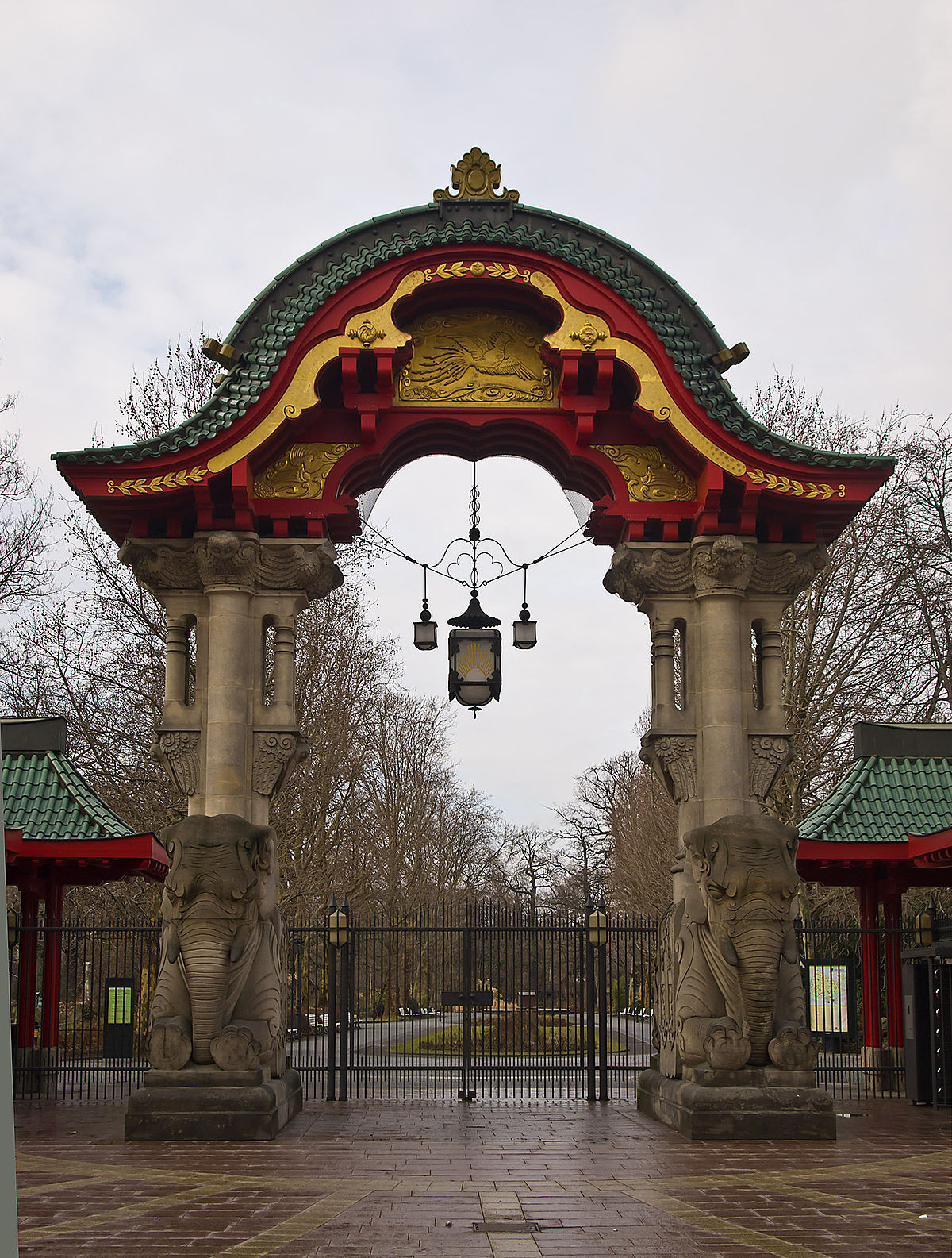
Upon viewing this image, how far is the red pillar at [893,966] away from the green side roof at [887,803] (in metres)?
1.12

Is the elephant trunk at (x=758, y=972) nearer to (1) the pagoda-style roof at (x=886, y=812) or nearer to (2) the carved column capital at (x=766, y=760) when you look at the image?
(2) the carved column capital at (x=766, y=760)

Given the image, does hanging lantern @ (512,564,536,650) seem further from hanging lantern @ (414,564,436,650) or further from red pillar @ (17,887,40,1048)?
red pillar @ (17,887,40,1048)

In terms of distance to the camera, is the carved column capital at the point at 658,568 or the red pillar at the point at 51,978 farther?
the red pillar at the point at 51,978

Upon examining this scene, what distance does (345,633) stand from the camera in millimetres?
33156

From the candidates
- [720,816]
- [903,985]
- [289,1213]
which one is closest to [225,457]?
[720,816]

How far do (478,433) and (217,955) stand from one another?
252 inches

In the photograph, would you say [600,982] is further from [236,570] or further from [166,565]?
[166,565]

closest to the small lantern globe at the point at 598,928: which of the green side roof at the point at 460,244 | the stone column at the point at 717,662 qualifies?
the stone column at the point at 717,662

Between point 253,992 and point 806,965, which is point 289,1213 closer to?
point 253,992

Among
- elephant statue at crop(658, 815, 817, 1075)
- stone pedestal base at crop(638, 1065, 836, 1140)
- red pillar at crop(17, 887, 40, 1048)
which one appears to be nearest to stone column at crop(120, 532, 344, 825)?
elephant statue at crop(658, 815, 817, 1075)

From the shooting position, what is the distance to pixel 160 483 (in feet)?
45.3

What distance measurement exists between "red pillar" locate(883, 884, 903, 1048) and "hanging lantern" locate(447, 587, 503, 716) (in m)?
7.34

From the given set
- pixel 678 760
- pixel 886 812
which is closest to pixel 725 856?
pixel 678 760

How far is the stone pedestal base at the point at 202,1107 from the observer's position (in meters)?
11.9
